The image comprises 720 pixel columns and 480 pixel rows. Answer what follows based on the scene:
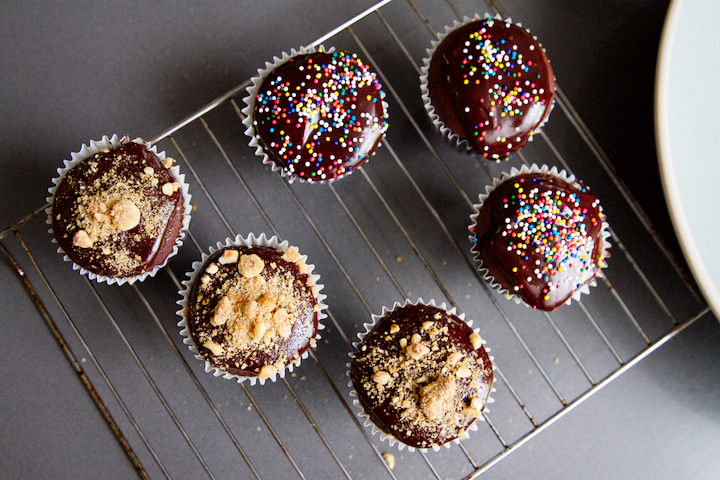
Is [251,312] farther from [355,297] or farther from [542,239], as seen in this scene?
[542,239]

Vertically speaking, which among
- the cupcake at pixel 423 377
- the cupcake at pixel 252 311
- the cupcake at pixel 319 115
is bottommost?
the cupcake at pixel 423 377

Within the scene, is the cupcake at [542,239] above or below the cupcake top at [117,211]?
below

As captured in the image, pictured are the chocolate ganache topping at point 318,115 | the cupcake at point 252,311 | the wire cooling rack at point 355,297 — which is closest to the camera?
the cupcake at point 252,311

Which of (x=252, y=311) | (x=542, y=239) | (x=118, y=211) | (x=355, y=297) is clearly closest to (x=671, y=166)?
(x=542, y=239)

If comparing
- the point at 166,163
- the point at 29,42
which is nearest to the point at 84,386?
the point at 166,163

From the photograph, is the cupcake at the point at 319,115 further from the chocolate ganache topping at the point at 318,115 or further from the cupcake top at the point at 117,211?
the cupcake top at the point at 117,211

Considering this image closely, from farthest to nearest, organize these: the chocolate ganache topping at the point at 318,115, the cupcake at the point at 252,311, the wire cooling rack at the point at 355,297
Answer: the wire cooling rack at the point at 355,297, the chocolate ganache topping at the point at 318,115, the cupcake at the point at 252,311

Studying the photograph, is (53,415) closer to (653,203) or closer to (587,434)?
(587,434)

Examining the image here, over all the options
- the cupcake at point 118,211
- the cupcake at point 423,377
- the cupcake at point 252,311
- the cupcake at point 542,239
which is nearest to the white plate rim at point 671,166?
the cupcake at point 542,239
